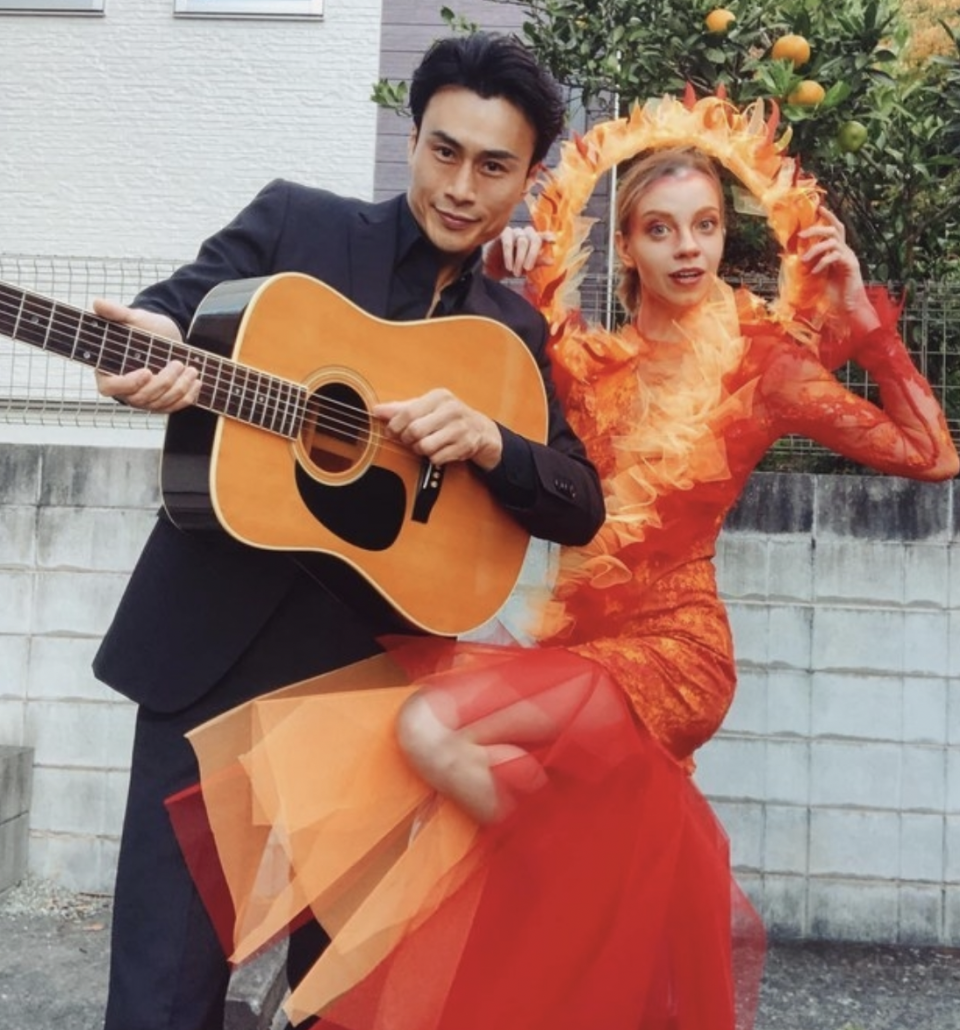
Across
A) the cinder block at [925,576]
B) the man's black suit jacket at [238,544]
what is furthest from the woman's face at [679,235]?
the cinder block at [925,576]

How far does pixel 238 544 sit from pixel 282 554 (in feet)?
0.24

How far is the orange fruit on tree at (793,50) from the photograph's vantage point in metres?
3.31

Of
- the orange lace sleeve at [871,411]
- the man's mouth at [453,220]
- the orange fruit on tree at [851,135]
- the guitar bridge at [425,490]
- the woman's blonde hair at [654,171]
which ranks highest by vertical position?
the orange fruit on tree at [851,135]

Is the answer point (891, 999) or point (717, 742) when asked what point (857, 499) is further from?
point (891, 999)

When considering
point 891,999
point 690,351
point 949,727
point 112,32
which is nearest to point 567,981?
point 690,351

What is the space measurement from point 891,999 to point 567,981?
1.81 meters

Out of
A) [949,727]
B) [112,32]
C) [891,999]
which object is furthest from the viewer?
[112,32]

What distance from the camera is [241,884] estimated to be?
184 cm

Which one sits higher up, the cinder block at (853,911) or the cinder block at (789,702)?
the cinder block at (789,702)

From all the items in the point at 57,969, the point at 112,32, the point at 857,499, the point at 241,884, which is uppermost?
the point at 112,32

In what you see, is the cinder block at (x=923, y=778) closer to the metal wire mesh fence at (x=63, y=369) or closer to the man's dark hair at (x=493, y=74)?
the man's dark hair at (x=493, y=74)

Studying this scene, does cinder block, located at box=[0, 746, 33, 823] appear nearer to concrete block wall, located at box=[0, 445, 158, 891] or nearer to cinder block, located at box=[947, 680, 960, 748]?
concrete block wall, located at box=[0, 445, 158, 891]

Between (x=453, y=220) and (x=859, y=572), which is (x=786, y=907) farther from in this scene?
(x=453, y=220)

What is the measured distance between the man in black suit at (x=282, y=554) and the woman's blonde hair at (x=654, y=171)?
11.5 inches
